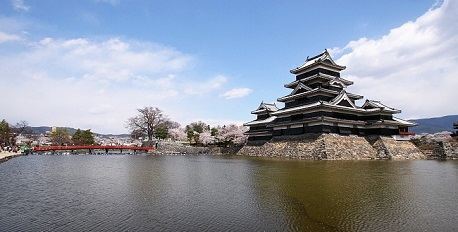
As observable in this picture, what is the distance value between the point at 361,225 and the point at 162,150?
2287 inches

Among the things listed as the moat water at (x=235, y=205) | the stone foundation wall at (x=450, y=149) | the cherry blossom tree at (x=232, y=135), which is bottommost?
the moat water at (x=235, y=205)

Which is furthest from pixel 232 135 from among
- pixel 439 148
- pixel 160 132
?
pixel 439 148

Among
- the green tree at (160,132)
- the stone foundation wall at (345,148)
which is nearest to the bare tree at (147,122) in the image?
the green tree at (160,132)

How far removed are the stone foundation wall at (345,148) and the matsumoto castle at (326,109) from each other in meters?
1.37

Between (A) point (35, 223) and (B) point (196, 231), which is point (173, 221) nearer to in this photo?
(B) point (196, 231)

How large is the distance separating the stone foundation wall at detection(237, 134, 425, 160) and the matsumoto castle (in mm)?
1368

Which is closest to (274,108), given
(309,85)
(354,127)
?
(309,85)

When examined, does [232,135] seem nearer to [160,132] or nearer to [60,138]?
[160,132]

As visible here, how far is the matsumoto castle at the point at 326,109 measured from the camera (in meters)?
38.8

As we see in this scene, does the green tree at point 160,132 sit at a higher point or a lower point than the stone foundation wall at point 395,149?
higher

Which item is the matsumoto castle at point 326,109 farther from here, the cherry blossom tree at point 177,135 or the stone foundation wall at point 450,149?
the cherry blossom tree at point 177,135

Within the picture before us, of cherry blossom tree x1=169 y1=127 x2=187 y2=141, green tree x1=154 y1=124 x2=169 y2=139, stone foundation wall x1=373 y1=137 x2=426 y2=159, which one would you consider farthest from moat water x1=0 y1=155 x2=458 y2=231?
cherry blossom tree x1=169 y1=127 x2=187 y2=141

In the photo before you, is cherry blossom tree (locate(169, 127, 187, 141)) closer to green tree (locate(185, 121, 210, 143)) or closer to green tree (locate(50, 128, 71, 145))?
green tree (locate(185, 121, 210, 143))

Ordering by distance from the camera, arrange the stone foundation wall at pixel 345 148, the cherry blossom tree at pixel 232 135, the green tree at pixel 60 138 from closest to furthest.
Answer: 1. the stone foundation wall at pixel 345 148
2. the cherry blossom tree at pixel 232 135
3. the green tree at pixel 60 138
